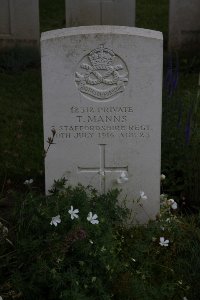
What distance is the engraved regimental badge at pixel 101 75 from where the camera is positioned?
13.4 feet

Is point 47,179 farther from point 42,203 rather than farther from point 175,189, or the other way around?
point 175,189

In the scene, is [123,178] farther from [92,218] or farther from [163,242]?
[92,218]

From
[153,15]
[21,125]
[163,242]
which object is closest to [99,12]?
A: [153,15]

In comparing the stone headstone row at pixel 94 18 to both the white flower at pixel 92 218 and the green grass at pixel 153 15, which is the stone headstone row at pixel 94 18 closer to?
the green grass at pixel 153 15

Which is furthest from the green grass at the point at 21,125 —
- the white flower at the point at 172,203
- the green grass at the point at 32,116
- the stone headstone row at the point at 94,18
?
the white flower at the point at 172,203

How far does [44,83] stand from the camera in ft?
13.5

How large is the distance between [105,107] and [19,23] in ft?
16.2

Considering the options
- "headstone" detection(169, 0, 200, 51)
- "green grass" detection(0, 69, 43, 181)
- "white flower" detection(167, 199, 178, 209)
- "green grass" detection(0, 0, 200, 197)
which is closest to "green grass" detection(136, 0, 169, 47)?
"green grass" detection(0, 0, 200, 197)

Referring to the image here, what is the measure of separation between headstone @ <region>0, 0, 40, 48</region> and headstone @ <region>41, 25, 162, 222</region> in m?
4.79

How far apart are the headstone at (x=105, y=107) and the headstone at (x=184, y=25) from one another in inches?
187

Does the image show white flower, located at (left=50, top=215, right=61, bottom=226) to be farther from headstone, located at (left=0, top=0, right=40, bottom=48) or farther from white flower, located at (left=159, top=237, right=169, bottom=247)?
headstone, located at (left=0, top=0, right=40, bottom=48)

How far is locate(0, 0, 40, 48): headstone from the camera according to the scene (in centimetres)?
869

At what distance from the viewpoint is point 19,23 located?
879 centimetres

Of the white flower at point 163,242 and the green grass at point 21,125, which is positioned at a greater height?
the green grass at point 21,125
